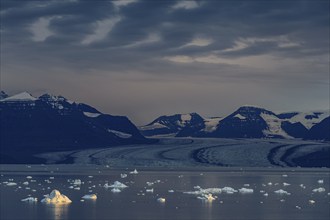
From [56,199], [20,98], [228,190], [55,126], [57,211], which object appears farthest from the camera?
[20,98]

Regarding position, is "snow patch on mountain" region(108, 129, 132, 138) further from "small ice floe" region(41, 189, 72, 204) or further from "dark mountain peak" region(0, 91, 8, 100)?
"small ice floe" region(41, 189, 72, 204)

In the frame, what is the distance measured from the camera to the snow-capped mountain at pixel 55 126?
464 ft

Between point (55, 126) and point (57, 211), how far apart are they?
12661 centimetres

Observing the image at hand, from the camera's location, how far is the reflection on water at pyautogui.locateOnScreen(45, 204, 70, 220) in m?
28.7

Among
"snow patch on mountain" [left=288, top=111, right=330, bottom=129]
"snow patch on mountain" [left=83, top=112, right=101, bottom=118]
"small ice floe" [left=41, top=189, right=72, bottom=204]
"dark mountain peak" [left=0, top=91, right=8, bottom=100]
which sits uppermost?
"dark mountain peak" [left=0, top=91, right=8, bottom=100]

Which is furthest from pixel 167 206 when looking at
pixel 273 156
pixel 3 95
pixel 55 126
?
pixel 3 95

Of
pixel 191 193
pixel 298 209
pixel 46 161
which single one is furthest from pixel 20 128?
pixel 298 209

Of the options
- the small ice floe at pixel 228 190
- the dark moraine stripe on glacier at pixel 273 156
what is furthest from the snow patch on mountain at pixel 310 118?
the small ice floe at pixel 228 190

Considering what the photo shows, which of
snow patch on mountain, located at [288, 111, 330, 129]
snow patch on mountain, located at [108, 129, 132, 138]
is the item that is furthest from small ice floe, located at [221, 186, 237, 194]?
snow patch on mountain, located at [288, 111, 330, 129]

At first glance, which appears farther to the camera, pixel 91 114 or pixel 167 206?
pixel 91 114

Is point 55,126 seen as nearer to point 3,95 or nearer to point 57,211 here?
point 3,95

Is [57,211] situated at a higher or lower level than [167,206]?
higher

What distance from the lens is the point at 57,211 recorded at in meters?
30.7

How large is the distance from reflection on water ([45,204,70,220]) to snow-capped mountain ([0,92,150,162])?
323 feet
